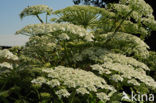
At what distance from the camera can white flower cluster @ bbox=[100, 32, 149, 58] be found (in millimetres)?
6516

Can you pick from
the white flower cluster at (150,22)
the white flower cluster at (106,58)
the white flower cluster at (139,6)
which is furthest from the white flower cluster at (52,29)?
the white flower cluster at (150,22)

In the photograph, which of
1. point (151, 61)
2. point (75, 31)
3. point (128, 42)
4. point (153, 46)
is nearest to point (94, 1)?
point (153, 46)

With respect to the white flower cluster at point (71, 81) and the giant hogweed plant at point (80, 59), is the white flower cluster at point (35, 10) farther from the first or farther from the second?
the white flower cluster at point (71, 81)

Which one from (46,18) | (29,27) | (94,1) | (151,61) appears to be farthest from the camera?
(94,1)

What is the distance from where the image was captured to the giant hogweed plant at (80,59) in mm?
4531

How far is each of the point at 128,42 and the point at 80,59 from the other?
1.64m

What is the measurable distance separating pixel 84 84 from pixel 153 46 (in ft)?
45.8

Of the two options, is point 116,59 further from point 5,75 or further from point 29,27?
point 5,75

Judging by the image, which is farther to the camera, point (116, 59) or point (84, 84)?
point (116, 59)

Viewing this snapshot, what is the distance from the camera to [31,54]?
6504 mm

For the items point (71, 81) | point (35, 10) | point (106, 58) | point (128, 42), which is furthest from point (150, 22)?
point (71, 81)

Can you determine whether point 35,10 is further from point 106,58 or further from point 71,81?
point 71,81

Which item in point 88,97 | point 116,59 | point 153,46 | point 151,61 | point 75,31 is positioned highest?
point 75,31

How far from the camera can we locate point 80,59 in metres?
6.02
